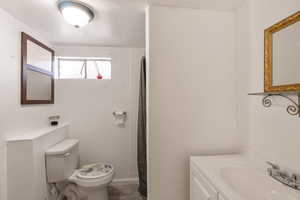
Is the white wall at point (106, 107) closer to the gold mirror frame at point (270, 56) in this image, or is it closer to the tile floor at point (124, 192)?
the tile floor at point (124, 192)

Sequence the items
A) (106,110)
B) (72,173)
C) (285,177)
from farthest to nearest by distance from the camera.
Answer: (106,110), (72,173), (285,177)

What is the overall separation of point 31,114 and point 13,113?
0.29 m

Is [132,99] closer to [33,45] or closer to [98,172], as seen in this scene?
[98,172]

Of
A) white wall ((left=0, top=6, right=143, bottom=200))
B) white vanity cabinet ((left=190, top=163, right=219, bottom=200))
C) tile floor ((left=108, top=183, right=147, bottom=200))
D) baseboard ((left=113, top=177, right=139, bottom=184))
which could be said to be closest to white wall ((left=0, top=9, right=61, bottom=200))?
white wall ((left=0, top=6, right=143, bottom=200))

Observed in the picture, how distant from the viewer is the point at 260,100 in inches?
46.0

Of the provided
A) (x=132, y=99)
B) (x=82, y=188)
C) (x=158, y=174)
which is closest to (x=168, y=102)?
(x=158, y=174)

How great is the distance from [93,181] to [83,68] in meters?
1.76

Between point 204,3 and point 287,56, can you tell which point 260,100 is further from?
point 204,3

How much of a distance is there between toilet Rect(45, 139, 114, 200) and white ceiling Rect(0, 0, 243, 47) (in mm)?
1480

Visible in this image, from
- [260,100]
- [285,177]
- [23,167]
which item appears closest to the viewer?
[285,177]

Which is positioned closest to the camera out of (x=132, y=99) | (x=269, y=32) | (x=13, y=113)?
(x=269, y=32)

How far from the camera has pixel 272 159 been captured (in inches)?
41.8

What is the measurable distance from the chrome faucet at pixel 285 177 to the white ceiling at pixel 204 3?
4.42 ft

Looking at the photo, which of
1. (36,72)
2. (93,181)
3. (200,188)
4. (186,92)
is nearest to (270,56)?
(186,92)
